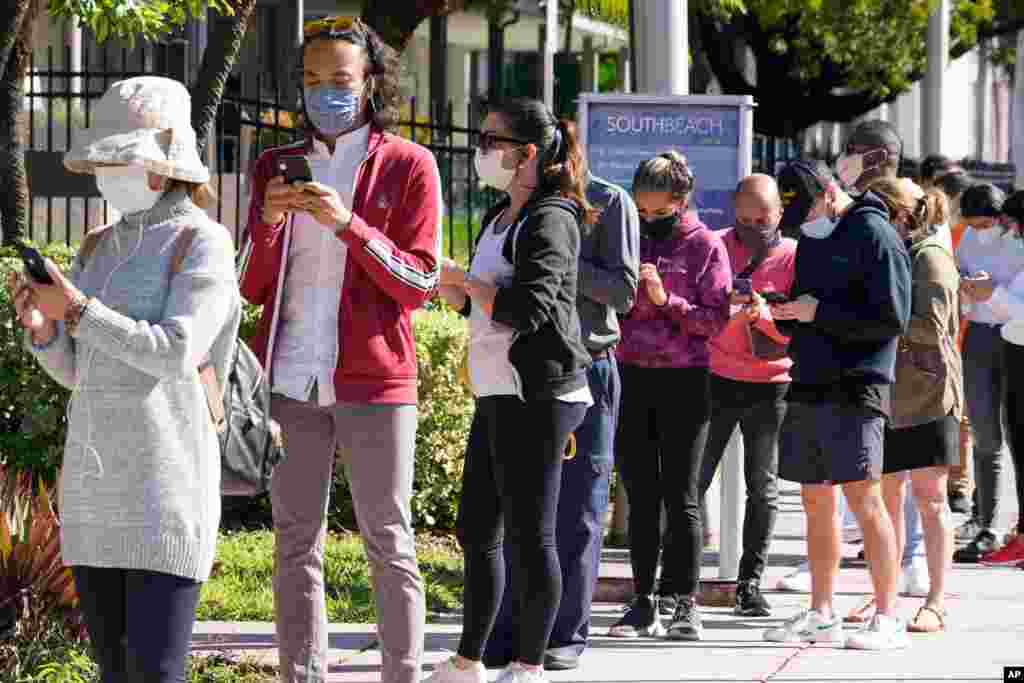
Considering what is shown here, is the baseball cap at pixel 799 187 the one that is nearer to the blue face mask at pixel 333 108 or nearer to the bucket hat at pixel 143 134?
the blue face mask at pixel 333 108

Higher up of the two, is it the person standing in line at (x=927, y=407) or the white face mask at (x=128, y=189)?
the white face mask at (x=128, y=189)

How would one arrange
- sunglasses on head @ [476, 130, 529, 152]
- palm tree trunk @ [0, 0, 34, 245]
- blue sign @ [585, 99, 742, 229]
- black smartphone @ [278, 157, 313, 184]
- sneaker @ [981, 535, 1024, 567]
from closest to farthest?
1. black smartphone @ [278, 157, 313, 184]
2. sunglasses on head @ [476, 130, 529, 152]
3. blue sign @ [585, 99, 742, 229]
4. sneaker @ [981, 535, 1024, 567]
5. palm tree trunk @ [0, 0, 34, 245]

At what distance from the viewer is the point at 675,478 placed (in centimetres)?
788

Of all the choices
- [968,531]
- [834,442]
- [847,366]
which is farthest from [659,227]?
[968,531]

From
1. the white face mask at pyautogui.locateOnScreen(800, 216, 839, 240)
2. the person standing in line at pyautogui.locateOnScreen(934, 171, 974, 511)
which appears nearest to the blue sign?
the white face mask at pyautogui.locateOnScreen(800, 216, 839, 240)

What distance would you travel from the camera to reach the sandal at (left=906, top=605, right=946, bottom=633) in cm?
816

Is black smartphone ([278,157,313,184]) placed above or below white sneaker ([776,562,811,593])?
above

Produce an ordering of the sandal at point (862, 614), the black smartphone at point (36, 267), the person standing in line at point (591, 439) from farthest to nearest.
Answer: the sandal at point (862, 614)
the person standing in line at point (591, 439)
the black smartphone at point (36, 267)

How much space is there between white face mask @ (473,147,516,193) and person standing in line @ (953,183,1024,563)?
→ 4486 millimetres

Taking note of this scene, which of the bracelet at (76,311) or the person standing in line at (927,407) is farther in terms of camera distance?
the person standing in line at (927,407)

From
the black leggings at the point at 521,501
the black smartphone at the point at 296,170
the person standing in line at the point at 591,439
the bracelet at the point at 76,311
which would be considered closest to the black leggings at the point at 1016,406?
the person standing in line at the point at 591,439

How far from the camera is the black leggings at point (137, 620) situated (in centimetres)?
464

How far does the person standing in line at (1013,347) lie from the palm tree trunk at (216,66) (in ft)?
13.0

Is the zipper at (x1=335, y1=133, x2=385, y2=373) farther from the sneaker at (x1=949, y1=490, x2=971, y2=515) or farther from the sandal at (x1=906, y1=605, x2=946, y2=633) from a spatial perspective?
the sneaker at (x1=949, y1=490, x2=971, y2=515)
